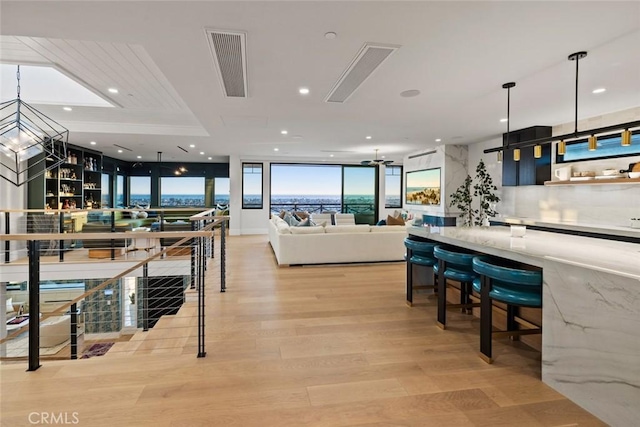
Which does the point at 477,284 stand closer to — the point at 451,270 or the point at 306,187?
the point at 451,270

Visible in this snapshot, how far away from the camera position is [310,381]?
218 cm

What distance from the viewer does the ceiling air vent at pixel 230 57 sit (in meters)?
2.53

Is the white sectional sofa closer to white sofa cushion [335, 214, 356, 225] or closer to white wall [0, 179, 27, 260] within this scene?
white sofa cushion [335, 214, 356, 225]

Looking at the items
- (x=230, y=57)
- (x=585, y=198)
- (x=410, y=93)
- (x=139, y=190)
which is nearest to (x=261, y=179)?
(x=139, y=190)

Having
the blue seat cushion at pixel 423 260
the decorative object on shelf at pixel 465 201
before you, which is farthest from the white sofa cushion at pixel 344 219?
the blue seat cushion at pixel 423 260

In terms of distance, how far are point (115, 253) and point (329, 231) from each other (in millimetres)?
4198

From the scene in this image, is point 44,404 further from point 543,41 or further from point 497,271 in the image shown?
point 543,41

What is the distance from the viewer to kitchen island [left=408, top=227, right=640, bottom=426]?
1708mm

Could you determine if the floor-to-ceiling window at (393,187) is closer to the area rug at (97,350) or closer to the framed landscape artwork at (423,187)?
the framed landscape artwork at (423,187)

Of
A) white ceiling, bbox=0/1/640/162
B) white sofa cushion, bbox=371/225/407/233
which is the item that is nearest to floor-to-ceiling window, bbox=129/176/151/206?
white ceiling, bbox=0/1/640/162

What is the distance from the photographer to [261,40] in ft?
8.58

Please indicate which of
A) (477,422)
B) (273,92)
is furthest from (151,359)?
(273,92)

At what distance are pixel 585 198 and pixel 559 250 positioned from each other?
13.4 feet
